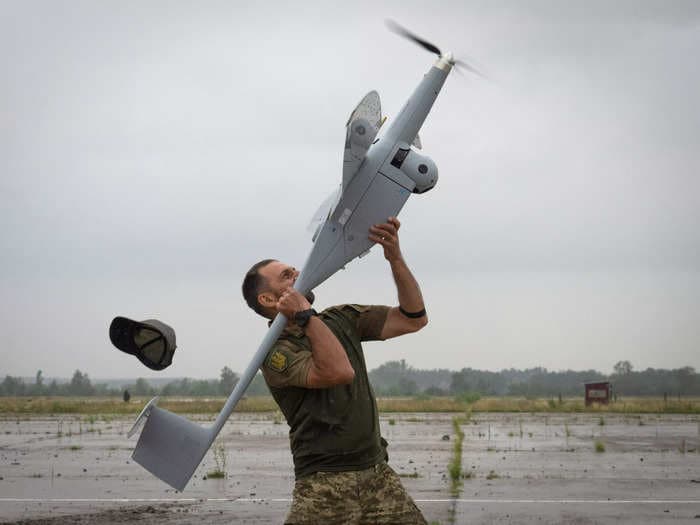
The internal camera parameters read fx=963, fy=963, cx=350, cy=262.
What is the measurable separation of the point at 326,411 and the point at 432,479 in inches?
441

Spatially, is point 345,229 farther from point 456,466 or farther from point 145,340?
point 456,466

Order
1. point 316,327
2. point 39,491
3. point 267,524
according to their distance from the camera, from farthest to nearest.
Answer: point 39,491 → point 267,524 → point 316,327

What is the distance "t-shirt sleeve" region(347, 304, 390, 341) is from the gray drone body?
354 mm

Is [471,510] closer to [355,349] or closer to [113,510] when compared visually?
[113,510]

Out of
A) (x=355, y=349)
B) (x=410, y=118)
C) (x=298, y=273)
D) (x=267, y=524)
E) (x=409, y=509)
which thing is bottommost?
(x=267, y=524)

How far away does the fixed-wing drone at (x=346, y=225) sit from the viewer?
18.2 feet

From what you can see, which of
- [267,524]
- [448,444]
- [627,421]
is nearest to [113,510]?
[267,524]

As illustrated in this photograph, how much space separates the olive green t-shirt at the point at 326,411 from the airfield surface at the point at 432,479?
6.75 m

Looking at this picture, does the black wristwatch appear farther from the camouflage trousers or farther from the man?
the camouflage trousers

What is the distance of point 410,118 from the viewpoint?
5.89 meters

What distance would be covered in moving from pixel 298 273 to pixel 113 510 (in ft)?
27.6

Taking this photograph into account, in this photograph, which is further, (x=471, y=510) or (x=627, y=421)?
(x=627, y=421)

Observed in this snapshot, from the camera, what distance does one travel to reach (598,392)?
167 ft

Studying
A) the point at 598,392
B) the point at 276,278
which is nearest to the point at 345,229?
the point at 276,278
